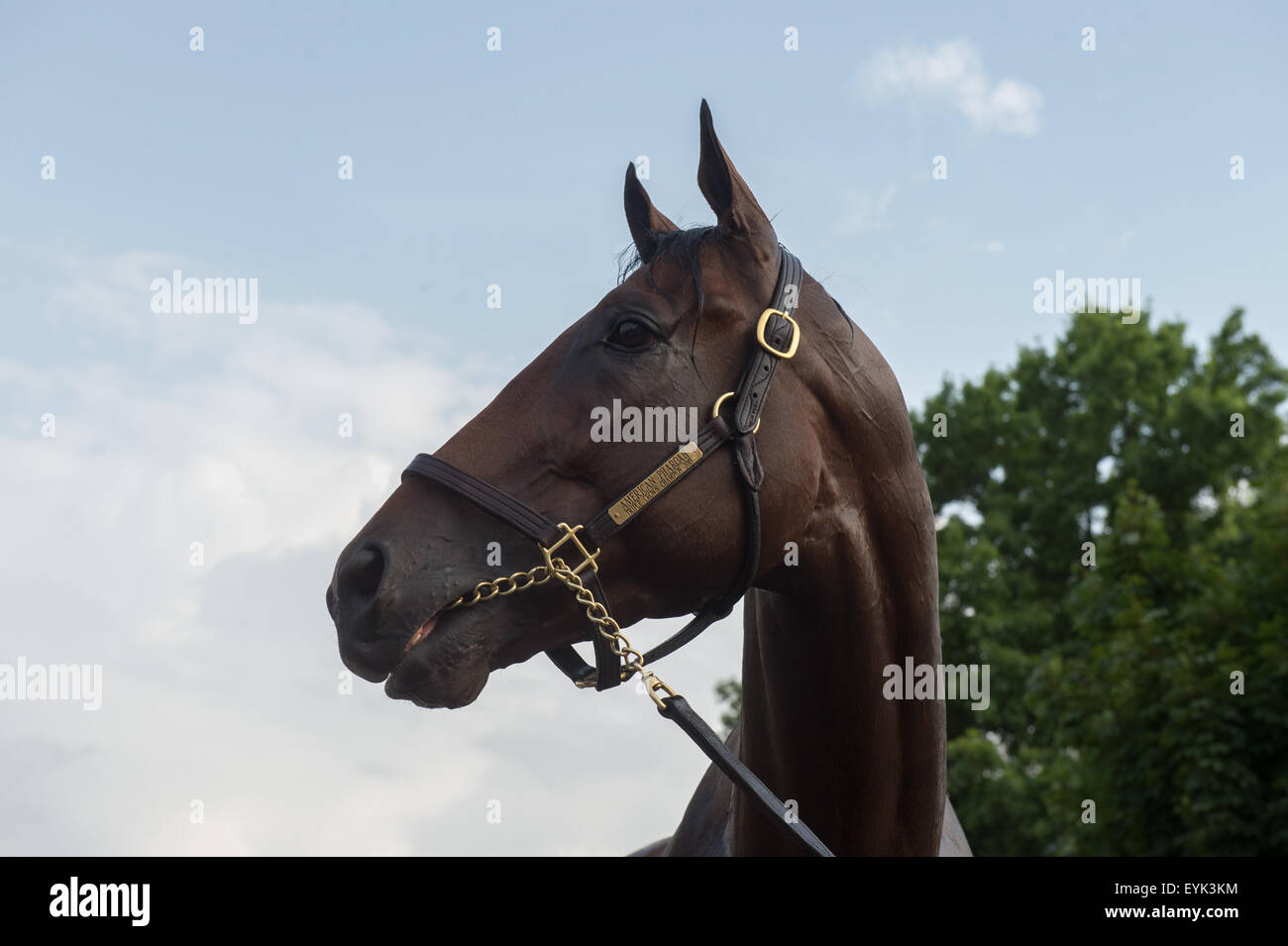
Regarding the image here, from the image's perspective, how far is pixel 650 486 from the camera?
298 centimetres

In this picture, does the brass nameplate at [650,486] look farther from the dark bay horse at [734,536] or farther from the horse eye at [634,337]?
the horse eye at [634,337]

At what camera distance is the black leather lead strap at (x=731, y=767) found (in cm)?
291

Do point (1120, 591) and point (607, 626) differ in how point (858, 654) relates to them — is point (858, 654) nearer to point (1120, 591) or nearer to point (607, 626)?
point (607, 626)

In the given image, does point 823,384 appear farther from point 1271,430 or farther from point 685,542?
point 1271,430

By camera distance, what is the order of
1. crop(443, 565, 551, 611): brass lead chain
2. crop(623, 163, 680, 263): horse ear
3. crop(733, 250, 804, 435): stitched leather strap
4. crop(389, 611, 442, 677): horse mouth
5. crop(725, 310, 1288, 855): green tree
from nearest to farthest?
1. crop(389, 611, 442, 677): horse mouth
2. crop(443, 565, 551, 611): brass lead chain
3. crop(733, 250, 804, 435): stitched leather strap
4. crop(623, 163, 680, 263): horse ear
5. crop(725, 310, 1288, 855): green tree

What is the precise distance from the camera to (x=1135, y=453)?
2198 cm

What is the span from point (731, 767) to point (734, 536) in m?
0.58

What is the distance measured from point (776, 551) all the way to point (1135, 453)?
68.5ft

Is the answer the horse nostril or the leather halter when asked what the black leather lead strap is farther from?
the horse nostril

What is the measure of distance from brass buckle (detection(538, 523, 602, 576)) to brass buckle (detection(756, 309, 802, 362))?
2.31 ft

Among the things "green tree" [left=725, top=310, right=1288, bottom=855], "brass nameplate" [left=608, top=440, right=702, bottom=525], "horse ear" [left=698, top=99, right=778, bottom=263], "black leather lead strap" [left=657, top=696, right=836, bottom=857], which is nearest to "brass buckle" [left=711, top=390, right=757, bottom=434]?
"brass nameplate" [left=608, top=440, right=702, bottom=525]

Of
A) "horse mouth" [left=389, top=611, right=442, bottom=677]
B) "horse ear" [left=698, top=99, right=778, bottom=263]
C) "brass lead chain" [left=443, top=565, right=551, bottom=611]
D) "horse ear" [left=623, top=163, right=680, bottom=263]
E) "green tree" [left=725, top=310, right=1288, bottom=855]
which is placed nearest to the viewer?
"horse mouth" [left=389, top=611, right=442, bottom=677]

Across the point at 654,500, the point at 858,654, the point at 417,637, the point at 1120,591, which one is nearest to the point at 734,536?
the point at 654,500

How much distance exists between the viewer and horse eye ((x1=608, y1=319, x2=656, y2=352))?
312 cm
